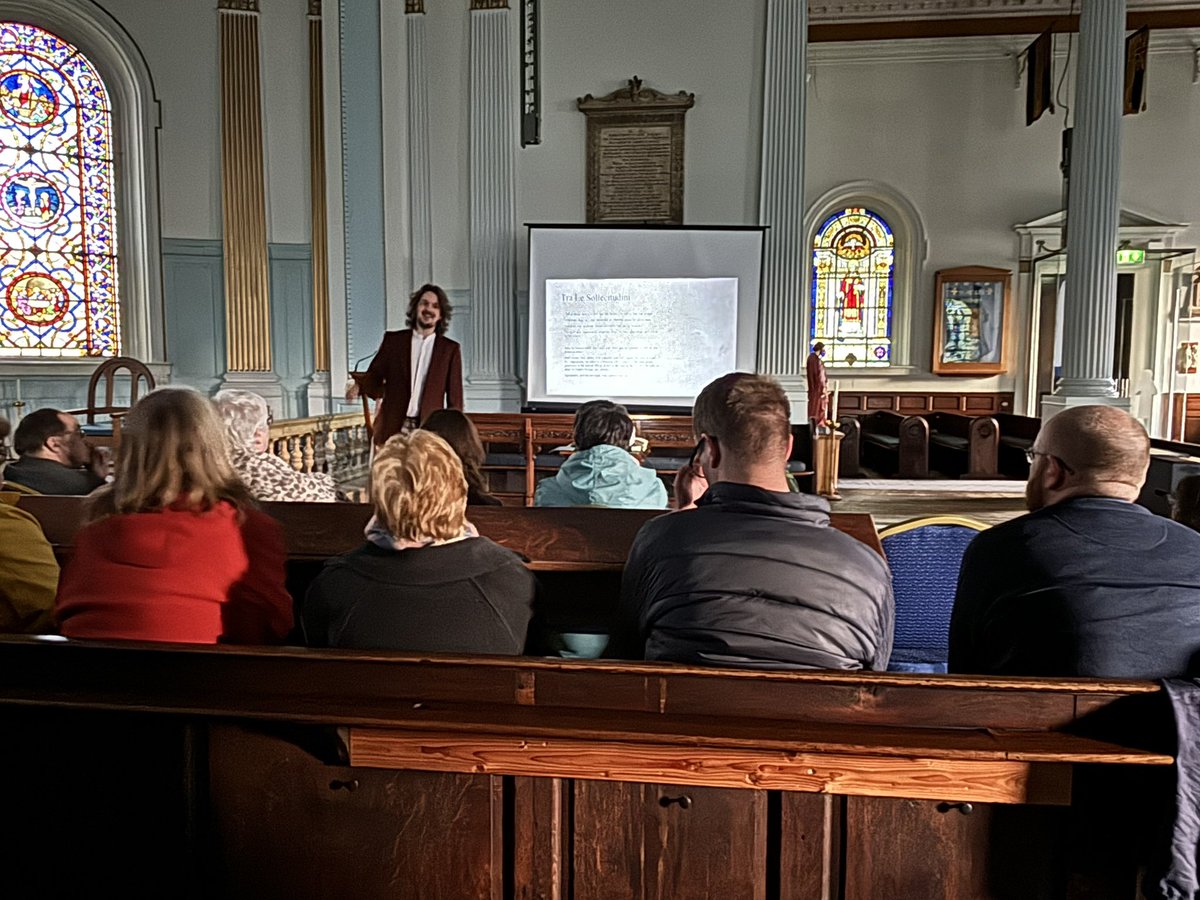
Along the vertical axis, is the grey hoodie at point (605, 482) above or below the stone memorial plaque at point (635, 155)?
below

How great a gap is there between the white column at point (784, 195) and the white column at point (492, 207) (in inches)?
88.0

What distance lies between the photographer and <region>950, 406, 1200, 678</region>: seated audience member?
54.6 inches

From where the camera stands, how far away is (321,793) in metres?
1.30

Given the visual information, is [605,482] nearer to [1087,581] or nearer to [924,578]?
[924,578]

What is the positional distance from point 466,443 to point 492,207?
5.50 metres

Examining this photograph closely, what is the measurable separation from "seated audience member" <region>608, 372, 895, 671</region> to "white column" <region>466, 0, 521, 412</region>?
249 inches

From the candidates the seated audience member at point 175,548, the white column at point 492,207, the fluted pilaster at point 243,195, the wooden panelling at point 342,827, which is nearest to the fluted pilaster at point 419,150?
the white column at point 492,207

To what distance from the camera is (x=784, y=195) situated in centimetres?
736

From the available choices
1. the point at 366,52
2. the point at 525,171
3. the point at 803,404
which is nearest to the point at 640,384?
the point at 803,404

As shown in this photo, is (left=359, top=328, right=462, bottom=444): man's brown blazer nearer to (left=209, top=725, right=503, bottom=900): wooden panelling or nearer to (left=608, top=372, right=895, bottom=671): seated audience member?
(left=608, top=372, right=895, bottom=671): seated audience member

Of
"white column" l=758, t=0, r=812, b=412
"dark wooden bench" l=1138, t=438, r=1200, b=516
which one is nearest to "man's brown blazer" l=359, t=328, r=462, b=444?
"white column" l=758, t=0, r=812, b=412

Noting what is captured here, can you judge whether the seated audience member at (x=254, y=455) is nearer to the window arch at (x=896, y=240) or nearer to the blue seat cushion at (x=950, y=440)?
the blue seat cushion at (x=950, y=440)

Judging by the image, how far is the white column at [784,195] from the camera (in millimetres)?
7266

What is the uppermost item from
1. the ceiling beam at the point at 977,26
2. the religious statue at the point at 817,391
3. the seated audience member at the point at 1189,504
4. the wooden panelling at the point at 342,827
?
the ceiling beam at the point at 977,26
